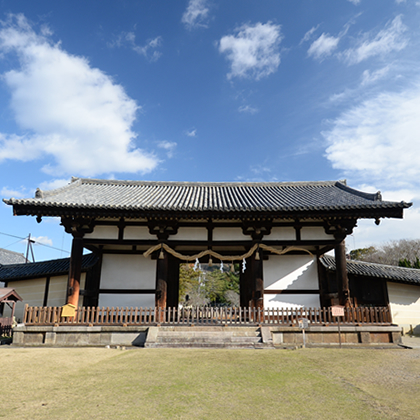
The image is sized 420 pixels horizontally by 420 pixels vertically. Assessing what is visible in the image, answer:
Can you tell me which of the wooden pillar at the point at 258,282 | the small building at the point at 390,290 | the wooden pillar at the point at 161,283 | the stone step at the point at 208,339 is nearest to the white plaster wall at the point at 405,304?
the small building at the point at 390,290

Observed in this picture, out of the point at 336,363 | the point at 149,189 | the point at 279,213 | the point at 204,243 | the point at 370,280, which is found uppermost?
the point at 149,189

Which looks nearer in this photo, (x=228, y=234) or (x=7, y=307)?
(x=228, y=234)

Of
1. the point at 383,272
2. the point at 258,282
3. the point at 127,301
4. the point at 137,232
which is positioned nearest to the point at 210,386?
the point at 258,282

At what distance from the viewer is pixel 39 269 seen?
15.7 metres

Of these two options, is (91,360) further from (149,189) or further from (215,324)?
(149,189)

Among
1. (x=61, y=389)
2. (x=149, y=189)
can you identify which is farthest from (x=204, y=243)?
(x=61, y=389)

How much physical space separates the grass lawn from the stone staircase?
1.14 metres

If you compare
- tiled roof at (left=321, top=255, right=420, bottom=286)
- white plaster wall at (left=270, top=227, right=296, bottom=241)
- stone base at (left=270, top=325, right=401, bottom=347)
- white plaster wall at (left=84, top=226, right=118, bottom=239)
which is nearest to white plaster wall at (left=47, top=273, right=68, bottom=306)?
white plaster wall at (left=84, top=226, right=118, bottom=239)

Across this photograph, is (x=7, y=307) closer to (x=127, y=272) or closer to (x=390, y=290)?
(x=127, y=272)

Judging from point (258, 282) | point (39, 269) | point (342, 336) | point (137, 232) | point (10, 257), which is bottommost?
point (342, 336)

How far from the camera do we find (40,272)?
15.2 metres

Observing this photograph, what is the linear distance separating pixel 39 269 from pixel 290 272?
484 inches

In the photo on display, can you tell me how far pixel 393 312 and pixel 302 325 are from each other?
27.4 ft

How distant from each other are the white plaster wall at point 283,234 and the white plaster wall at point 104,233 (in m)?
6.08
